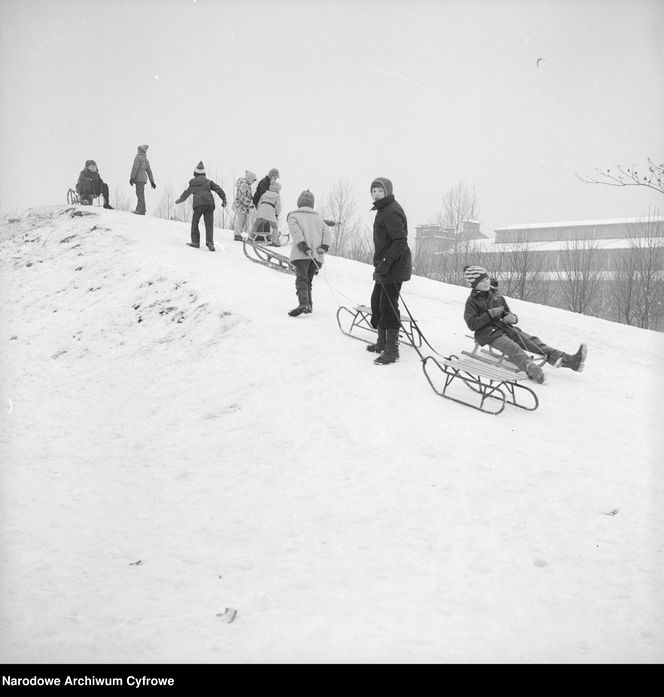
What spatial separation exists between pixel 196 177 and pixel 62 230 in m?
4.33

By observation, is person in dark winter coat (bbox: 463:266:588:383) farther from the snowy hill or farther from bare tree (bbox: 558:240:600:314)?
bare tree (bbox: 558:240:600:314)

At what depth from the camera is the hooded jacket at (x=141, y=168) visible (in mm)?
15008

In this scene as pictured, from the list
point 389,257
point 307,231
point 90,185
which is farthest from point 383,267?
point 90,185

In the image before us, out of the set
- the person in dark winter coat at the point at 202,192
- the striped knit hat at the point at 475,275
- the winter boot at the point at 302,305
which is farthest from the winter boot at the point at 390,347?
the person in dark winter coat at the point at 202,192

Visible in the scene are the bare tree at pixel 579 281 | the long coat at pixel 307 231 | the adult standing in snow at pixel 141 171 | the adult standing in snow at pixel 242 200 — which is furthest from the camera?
the bare tree at pixel 579 281

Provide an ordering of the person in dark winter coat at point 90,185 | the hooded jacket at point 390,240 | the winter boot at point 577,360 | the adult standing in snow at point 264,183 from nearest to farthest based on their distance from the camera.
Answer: the hooded jacket at point 390,240, the winter boot at point 577,360, the adult standing in snow at point 264,183, the person in dark winter coat at point 90,185

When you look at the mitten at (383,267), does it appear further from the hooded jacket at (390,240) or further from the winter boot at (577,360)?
the winter boot at (577,360)

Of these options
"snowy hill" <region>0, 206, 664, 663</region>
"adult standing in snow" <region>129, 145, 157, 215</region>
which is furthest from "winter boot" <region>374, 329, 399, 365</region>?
"adult standing in snow" <region>129, 145, 157, 215</region>

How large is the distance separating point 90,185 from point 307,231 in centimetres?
1132

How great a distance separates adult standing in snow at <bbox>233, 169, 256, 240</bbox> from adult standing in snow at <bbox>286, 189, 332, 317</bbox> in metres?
5.87

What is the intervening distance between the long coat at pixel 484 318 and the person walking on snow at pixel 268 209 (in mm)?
7029

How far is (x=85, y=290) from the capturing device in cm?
1057

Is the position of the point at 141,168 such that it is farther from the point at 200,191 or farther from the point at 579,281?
the point at 579,281
